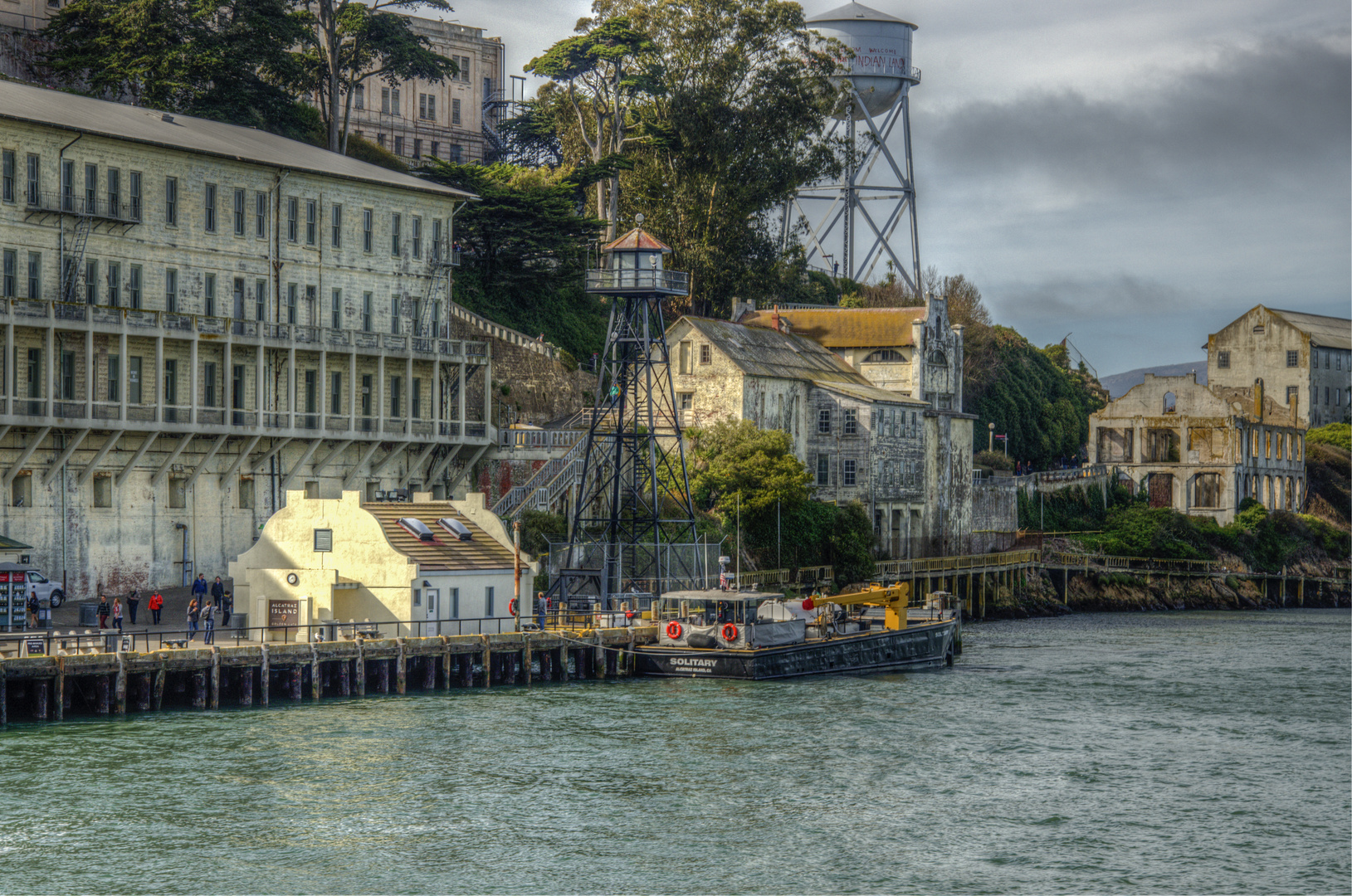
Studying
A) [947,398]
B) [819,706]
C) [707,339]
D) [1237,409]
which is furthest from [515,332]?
[1237,409]

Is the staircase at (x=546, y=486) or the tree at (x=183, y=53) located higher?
the tree at (x=183, y=53)

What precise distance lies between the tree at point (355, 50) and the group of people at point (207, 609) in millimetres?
33728

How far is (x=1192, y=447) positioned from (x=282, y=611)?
83743 mm

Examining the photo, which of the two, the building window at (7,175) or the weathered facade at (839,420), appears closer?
the building window at (7,175)

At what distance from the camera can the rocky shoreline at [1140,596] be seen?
101 meters

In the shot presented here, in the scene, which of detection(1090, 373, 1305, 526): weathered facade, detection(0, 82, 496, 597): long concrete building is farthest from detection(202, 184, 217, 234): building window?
detection(1090, 373, 1305, 526): weathered facade

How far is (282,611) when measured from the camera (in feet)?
181

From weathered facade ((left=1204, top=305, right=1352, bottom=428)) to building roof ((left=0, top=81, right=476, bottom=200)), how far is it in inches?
3307

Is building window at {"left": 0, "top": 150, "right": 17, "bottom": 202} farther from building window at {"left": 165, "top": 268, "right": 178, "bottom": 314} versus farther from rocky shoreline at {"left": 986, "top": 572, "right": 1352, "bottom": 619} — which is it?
rocky shoreline at {"left": 986, "top": 572, "right": 1352, "bottom": 619}

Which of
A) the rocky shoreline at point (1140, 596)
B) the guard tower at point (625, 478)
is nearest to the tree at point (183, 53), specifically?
the guard tower at point (625, 478)

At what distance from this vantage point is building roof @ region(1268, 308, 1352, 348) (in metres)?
143

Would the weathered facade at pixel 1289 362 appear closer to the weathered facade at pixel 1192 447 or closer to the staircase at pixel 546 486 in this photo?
the weathered facade at pixel 1192 447

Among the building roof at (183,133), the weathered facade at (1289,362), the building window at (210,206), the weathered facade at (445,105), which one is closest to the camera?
the building roof at (183,133)

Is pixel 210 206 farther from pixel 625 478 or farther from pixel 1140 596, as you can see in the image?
pixel 1140 596
